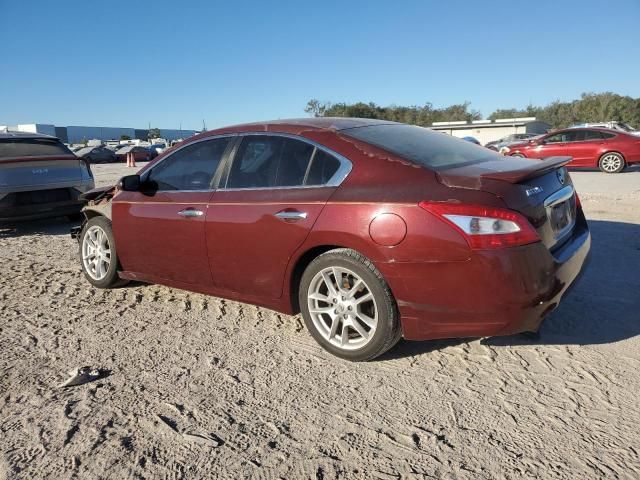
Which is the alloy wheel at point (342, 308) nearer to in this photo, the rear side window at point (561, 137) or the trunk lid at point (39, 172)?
the trunk lid at point (39, 172)

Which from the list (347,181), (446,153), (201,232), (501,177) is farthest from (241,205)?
(501,177)

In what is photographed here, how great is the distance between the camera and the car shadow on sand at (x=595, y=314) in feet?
11.1

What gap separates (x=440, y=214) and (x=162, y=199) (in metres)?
2.39

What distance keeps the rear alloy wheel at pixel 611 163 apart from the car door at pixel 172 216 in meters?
14.6

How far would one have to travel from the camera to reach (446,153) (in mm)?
3465

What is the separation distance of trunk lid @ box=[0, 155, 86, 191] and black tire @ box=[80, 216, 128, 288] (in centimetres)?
277

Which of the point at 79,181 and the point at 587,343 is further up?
the point at 79,181

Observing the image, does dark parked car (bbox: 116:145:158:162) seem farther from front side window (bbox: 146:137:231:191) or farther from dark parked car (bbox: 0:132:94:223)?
front side window (bbox: 146:137:231:191)

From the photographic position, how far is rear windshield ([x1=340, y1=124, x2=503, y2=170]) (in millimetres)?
3213

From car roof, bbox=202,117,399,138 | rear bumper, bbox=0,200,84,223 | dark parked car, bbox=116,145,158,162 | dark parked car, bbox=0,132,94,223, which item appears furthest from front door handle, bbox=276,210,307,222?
dark parked car, bbox=116,145,158,162

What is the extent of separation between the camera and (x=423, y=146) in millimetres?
3480

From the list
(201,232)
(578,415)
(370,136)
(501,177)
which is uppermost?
(370,136)

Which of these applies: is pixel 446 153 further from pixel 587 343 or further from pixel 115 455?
pixel 115 455

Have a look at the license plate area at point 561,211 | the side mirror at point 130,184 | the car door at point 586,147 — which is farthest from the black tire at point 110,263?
the car door at point 586,147
